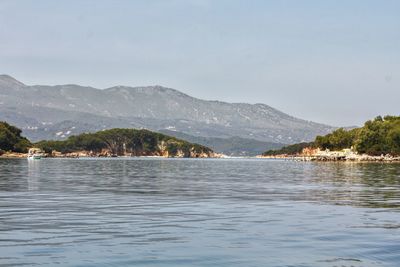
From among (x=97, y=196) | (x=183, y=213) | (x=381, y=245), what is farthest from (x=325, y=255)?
(x=97, y=196)

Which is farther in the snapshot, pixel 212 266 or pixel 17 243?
pixel 17 243

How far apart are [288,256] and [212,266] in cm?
335

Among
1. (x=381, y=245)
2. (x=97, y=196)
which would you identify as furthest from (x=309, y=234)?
(x=97, y=196)

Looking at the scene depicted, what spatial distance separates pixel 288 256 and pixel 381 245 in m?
4.75

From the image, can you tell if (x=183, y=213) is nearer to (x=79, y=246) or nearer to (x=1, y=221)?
(x=1, y=221)

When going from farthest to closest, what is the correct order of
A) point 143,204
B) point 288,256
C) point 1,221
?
point 143,204
point 1,221
point 288,256

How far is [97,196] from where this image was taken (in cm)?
5269

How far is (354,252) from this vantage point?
978 inches

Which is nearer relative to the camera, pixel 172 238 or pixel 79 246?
pixel 79 246

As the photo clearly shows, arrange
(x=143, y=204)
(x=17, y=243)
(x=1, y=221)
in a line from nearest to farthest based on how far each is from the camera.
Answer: (x=17, y=243) → (x=1, y=221) → (x=143, y=204)

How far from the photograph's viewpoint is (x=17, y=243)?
25984 mm

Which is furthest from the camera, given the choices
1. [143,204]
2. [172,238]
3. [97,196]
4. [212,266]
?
[97,196]

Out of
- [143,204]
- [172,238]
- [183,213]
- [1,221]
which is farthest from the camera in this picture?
[143,204]

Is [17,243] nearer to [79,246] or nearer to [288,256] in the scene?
[79,246]
